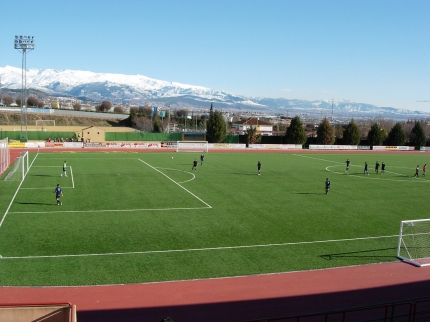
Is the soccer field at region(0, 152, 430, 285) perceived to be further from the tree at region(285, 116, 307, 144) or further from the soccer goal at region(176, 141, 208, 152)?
the tree at region(285, 116, 307, 144)

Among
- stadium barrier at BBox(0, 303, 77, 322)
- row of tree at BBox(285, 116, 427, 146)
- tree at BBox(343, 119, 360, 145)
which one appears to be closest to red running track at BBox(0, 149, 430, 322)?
stadium barrier at BBox(0, 303, 77, 322)

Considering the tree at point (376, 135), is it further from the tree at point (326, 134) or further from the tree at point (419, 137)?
the tree at point (326, 134)

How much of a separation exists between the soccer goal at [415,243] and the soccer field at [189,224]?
1.90 ft

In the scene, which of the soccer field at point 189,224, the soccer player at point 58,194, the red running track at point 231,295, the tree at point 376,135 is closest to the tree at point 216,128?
the tree at point 376,135

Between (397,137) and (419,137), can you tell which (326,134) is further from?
(419,137)

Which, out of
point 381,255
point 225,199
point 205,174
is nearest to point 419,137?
point 205,174

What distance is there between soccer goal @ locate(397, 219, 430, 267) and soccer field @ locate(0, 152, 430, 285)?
1.90 feet

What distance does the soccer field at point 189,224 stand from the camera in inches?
688

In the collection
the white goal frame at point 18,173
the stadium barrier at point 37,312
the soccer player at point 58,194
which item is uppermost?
the stadium barrier at point 37,312

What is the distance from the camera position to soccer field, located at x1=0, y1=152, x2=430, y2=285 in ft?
57.3

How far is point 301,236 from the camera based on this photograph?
73.3ft

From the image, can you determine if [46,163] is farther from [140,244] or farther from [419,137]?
[419,137]

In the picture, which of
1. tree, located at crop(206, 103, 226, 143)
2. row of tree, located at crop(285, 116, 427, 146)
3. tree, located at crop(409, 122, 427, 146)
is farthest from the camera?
tree, located at crop(409, 122, 427, 146)

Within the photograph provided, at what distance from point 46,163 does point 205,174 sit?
19167 millimetres
